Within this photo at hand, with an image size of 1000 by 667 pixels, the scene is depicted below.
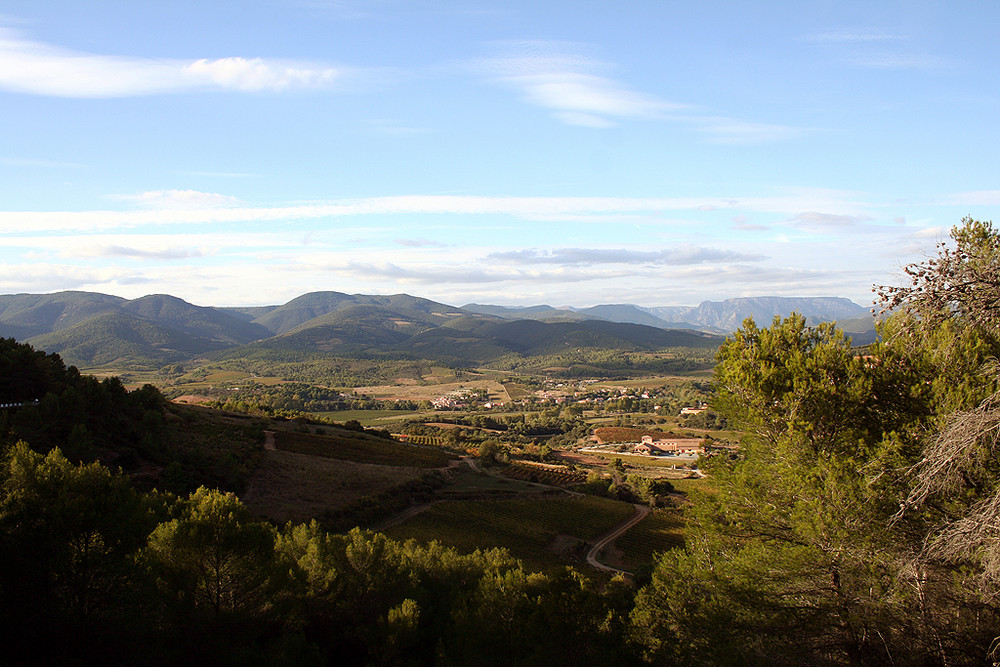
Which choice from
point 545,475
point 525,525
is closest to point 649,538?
point 525,525

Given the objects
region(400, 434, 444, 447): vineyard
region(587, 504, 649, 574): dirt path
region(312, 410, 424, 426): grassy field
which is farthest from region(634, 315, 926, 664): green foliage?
region(312, 410, 424, 426): grassy field

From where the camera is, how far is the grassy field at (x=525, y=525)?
39.2 metres

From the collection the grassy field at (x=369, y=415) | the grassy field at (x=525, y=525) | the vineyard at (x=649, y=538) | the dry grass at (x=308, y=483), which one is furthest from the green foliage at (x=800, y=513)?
the grassy field at (x=369, y=415)

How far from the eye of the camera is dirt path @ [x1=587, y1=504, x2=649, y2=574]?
39331 millimetres

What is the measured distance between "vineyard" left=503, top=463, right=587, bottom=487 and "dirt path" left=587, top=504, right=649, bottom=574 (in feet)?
30.6

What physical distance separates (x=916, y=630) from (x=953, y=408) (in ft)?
13.1

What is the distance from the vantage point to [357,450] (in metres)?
61.4

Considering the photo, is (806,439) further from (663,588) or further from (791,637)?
(663,588)

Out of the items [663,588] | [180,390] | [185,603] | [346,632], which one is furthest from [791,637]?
[180,390]

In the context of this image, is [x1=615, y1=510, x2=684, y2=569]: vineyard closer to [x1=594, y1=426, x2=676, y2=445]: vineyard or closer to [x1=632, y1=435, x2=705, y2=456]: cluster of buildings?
[x1=632, y1=435, x2=705, y2=456]: cluster of buildings

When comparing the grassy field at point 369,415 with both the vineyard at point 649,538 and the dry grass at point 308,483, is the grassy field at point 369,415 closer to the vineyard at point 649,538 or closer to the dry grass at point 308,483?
the dry grass at point 308,483

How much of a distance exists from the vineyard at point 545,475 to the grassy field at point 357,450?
8.15 m

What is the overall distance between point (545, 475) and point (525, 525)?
66.4ft

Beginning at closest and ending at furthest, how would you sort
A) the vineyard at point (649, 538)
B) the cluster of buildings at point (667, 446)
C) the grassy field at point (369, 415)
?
the vineyard at point (649, 538)
the cluster of buildings at point (667, 446)
the grassy field at point (369, 415)
